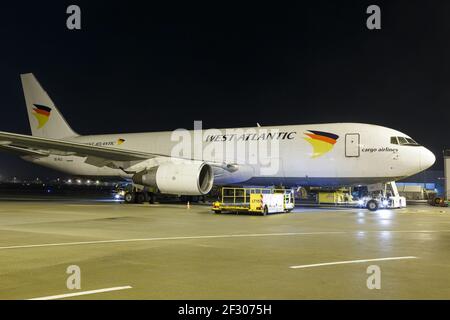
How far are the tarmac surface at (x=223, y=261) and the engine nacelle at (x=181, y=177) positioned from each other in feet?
21.3

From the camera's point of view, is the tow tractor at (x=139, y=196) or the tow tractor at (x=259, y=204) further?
the tow tractor at (x=139, y=196)

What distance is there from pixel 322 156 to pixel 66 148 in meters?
11.4

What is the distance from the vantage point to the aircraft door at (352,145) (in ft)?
66.1

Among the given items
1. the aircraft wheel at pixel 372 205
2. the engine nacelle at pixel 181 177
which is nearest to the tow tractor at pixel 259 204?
the engine nacelle at pixel 181 177

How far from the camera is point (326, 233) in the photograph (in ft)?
37.3

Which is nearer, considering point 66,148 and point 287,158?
point 66,148

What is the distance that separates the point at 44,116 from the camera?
96.9 ft

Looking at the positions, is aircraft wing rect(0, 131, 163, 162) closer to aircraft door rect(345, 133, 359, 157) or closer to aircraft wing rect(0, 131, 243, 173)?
aircraft wing rect(0, 131, 243, 173)

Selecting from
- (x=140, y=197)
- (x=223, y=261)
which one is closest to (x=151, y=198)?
(x=140, y=197)

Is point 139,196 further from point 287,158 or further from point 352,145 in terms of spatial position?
point 352,145

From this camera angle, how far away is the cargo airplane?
19438mm

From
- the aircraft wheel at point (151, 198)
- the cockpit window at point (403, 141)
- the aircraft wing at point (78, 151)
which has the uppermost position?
the cockpit window at point (403, 141)

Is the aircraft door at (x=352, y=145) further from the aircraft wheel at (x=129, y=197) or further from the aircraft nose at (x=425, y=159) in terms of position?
the aircraft wheel at (x=129, y=197)

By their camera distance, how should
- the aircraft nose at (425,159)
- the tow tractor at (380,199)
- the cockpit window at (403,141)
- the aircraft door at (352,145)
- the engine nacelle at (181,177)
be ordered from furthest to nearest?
the tow tractor at (380,199), the aircraft door at (352,145), the cockpit window at (403,141), the aircraft nose at (425,159), the engine nacelle at (181,177)
